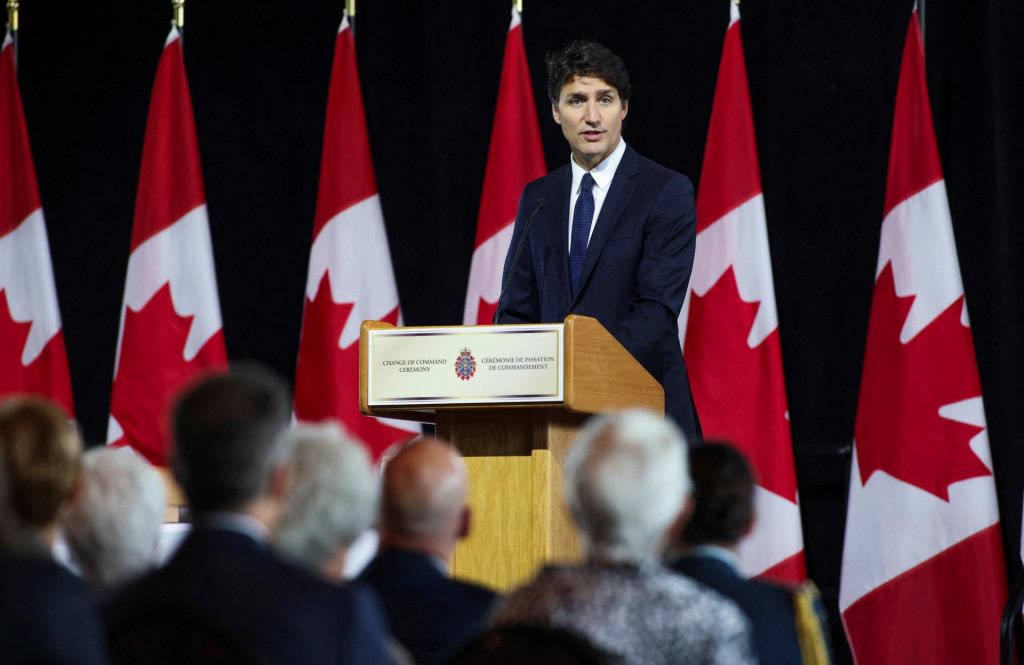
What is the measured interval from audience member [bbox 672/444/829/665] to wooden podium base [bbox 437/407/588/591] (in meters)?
1.19

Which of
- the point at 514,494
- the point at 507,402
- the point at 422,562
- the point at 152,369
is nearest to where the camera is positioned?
the point at 422,562

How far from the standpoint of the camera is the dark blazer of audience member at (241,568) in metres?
1.57

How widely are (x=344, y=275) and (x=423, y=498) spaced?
398cm

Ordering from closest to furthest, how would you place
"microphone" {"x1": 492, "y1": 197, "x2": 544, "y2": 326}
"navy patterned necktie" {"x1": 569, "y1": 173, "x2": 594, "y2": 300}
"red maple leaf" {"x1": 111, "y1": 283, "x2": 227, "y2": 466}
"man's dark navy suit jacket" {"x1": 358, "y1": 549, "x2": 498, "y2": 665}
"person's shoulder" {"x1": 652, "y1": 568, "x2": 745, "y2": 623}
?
"person's shoulder" {"x1": 652, "y1": 568, "x2": 745, "y2": 623} → "man's dark navy suit jacket" {"x1": 358, "y1": 549, "x2": 498, "y2": 665} → "microphone" {"x1": 492, "y1": 197, "x2": 544, "y2": 326} → "navy patterned necktie" {"x1": 569, "y1": 173, "x2": 594, "y2": 300} → "red maple leaf" {"x1": 111, "y1": 283, "x2": 227, "y2": 466}

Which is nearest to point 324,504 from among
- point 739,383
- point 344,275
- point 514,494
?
point 514,494

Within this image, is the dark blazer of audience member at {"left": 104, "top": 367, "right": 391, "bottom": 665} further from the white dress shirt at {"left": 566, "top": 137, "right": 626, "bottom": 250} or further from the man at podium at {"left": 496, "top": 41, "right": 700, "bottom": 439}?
the white dress shirt at {"left": 566, "top": 137, "right": 626, "bottom": 250}

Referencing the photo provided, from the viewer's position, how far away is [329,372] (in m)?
5.84

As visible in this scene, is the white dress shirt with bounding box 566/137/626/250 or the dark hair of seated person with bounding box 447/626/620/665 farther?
the white dress shirt with bounding box 566/137/626/250

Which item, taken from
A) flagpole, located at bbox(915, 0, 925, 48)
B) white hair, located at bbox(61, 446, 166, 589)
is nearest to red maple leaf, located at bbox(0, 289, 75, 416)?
flagpole, located at bbox(915, 0, 925, 48)

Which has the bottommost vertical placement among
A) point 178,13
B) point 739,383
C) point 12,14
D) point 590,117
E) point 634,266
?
point 739,383

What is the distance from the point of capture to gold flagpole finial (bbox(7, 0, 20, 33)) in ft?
21.5

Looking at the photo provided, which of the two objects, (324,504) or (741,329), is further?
(741,329)

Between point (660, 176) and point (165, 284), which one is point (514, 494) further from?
point (165, 284)

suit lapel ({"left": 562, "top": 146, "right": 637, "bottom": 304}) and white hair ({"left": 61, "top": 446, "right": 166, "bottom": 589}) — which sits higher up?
suit lapel ({"left": 562, "top": 146, "right": 637, "bottom": 304})
